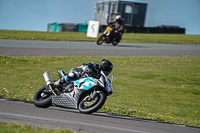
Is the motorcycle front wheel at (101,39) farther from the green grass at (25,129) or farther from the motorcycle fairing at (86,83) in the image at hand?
the green grass at (25,129)

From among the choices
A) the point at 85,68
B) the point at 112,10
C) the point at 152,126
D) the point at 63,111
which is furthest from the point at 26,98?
the point at 112,10

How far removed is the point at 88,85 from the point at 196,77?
29.6 feet

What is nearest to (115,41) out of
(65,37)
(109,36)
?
(109,36)

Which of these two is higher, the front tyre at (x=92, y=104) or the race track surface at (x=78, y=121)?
the front tyre at (x=92, y=104)

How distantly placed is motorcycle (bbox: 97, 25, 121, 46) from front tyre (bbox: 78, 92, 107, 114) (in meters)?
15.8

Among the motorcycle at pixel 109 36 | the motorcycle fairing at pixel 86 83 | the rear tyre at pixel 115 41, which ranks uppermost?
the motorcycle at pixel 109 36

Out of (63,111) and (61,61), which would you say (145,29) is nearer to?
(61,61)

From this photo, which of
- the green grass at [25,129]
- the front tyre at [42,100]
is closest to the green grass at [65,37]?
the front tyre at [42,100]

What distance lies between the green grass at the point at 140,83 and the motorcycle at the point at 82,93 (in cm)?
141

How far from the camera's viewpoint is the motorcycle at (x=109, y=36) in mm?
22586

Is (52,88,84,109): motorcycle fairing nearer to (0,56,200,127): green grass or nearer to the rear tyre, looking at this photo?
(0,56,200,127): green grass

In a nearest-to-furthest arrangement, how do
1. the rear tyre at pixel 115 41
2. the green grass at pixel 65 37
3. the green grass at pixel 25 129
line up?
1. the green grass at pixel 25 129
2. the rear tyre at pixel 115 41
3. the green grass at pixel 65 37

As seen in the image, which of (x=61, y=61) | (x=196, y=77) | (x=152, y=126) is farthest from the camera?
(x=61, y=61)

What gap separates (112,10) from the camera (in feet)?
131
